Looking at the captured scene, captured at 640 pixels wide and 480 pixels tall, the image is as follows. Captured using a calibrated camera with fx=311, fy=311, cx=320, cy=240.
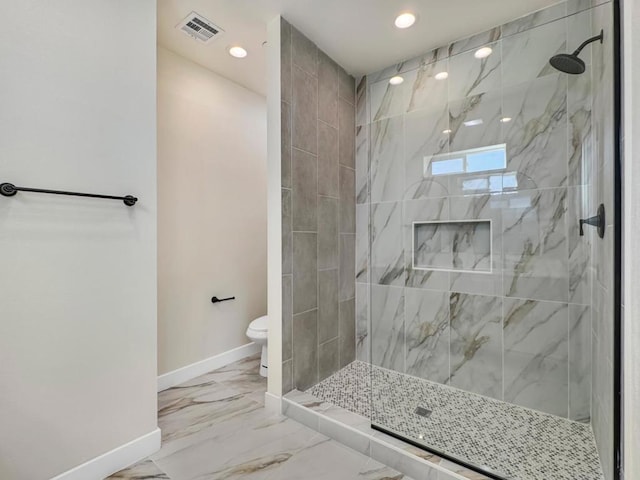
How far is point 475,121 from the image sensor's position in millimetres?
2109

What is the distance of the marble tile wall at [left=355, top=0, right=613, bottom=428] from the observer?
178cm

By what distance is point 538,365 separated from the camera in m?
1.94

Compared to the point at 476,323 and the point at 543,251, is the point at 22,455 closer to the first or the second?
the point at 476,323

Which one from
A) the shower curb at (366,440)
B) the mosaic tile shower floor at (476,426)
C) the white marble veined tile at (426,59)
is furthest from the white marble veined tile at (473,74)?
the shower curb at (366,440)

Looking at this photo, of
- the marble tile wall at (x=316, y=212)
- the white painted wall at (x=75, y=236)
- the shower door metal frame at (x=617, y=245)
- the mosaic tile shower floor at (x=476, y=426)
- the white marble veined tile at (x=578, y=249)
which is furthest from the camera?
the marble tile wall at (x=316, y=212)

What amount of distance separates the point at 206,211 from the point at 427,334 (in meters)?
2.06

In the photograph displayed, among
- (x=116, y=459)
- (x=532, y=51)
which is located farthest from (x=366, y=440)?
(x=532, y=51)

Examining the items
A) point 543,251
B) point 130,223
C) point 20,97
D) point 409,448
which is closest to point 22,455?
point 130,223

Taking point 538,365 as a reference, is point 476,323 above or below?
above

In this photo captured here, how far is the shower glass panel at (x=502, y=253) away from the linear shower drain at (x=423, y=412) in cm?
1

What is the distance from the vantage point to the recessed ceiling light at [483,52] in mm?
2107

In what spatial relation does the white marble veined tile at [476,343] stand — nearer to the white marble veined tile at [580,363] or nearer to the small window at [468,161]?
the white marble veined tile at [580,363]

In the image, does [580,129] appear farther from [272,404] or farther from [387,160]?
[272,404]

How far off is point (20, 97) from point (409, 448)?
2.38 m
